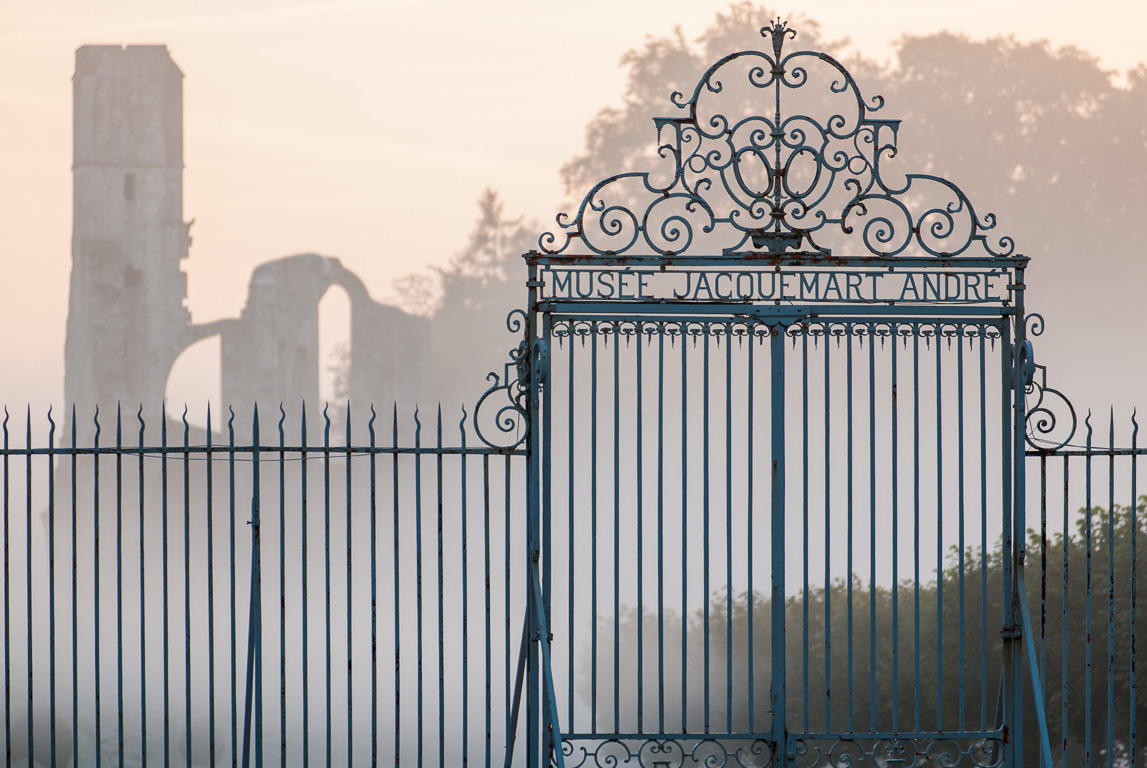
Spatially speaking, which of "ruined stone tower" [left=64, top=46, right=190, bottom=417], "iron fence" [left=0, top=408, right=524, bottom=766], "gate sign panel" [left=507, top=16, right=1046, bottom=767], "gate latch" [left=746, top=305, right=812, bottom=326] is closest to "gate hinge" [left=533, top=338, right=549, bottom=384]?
"gate sign panel" [left=507, top=16, right=1046, bottom=767]

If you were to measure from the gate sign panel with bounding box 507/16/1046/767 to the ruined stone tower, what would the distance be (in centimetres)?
776

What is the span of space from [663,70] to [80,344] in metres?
12.5

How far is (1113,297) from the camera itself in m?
24.1

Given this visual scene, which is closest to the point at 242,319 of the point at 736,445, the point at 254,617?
the point at 736,445

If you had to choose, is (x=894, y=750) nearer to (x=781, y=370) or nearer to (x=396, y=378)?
(x=781, y=370)

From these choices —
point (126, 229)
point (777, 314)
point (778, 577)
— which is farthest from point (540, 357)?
point (126, 229)

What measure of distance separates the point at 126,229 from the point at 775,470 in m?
20.5

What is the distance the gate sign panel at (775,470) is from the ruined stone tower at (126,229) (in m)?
7.76

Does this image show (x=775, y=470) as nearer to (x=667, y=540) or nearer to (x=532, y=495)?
(x=532, y=495)

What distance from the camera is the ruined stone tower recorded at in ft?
76.8

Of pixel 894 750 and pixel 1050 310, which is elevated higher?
pixel 1050 310

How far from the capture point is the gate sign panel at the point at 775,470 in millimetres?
5895

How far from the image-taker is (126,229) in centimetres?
2384

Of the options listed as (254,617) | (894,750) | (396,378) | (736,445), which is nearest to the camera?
(254,617)
